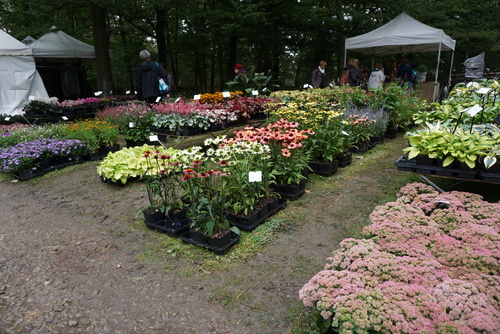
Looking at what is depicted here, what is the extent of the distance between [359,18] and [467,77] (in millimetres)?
5258

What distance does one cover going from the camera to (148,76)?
7500 mm

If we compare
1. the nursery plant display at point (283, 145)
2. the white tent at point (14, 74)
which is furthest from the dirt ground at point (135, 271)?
the white tent at point (14, 74)

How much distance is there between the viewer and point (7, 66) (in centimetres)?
1077

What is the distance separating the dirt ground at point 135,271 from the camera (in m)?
2.28

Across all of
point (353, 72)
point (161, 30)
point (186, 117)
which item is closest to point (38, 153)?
point (186, 117)

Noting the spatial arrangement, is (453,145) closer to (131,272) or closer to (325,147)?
(325,147)

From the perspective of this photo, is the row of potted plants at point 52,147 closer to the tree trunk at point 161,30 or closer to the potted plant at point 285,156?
the potted plant at point 285,156

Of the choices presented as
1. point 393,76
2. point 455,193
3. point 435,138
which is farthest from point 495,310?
point 393,76

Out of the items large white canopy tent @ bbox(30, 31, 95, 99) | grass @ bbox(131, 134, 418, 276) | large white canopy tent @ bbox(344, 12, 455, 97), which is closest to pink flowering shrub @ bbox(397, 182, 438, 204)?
grass @ bbox(131, 134, 418, 276)

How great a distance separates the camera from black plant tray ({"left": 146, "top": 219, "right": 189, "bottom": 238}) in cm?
337

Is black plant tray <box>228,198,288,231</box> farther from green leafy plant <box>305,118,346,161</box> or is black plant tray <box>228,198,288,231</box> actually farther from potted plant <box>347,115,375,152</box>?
potted plant <box>347,115,375,152</box>

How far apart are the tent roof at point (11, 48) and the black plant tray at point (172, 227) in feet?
34.8

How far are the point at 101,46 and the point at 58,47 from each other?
196 cm

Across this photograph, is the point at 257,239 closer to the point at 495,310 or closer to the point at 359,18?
the point at 495,310
